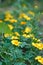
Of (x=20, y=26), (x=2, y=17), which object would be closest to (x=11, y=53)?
(x=20, y=26)

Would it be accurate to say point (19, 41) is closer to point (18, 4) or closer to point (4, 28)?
point (4, 28)

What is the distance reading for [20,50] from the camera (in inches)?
153

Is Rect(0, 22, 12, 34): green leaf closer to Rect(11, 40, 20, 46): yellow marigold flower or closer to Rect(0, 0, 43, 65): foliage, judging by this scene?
Rect(0, 0, 43, 65): foliage

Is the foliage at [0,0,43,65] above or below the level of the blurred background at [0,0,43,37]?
below

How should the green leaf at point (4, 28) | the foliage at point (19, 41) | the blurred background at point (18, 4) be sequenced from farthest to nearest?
the blurred background at point (18, 4), the green leaf at point (4, 28), the foliage at point (19, 41)

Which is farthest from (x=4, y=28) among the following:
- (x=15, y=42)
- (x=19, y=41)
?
(x=15, y=42)

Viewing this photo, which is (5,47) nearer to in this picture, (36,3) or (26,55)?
(26,55)

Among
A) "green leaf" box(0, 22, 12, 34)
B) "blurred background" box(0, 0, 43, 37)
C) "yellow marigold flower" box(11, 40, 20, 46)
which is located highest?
"blurred background" box(0, 0, 43, 37)

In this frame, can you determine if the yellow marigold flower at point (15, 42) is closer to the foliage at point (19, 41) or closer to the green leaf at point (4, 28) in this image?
the foliage at point (19, 41)

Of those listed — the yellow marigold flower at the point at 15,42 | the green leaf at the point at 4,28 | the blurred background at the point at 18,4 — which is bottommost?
the yellow marigold flower at the point at 15,42

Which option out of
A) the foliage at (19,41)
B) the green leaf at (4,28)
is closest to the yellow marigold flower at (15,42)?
the foliage at (19,41)

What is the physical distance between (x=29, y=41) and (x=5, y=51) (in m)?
Answer: 0.62

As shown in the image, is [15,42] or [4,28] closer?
[15,42]

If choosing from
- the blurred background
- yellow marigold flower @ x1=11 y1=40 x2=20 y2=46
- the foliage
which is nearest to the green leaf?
the foliage
